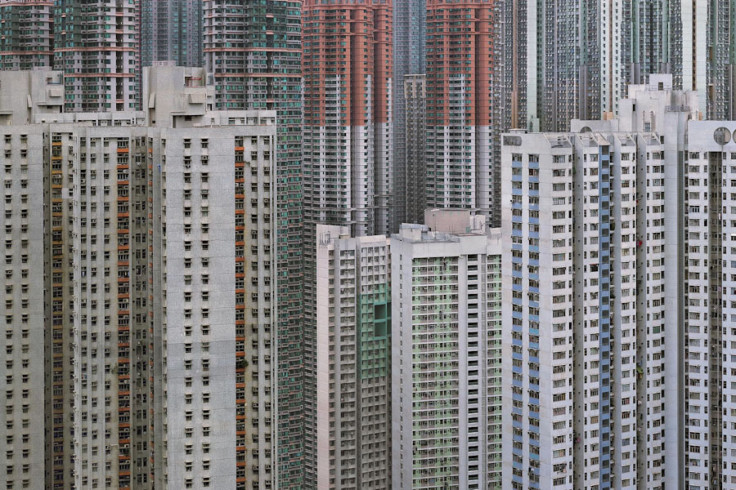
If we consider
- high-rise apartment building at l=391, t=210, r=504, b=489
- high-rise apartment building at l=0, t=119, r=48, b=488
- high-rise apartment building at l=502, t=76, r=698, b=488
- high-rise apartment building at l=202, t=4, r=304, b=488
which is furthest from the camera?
high-rise apartment building at l=202, t=4, r=304, b=488

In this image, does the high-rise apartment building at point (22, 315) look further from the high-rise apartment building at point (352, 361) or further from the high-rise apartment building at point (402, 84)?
the high-rise apartment building at point (402, 84)

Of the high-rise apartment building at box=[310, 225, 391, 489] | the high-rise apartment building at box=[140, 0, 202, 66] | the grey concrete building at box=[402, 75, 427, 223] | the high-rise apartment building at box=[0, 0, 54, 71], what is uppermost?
the high-rise apartment building at box=[140, 0, 202, 66]

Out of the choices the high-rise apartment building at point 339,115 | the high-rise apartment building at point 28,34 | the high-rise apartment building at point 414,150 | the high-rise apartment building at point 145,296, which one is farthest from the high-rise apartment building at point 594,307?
the high-rise apartment building at point 414,150

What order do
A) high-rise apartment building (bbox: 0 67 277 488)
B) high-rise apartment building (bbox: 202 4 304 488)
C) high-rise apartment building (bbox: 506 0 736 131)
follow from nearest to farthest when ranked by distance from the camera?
high-rise apartment building (bbox: 0 67 277 488) < high-rise apartment building (bbox: 202 4 304 488) < high-rise apartment building (bbox: 506 0 736 131)

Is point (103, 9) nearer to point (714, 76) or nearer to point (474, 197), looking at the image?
point (474, 197)

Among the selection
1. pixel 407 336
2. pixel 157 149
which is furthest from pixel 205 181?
pixel 407 336

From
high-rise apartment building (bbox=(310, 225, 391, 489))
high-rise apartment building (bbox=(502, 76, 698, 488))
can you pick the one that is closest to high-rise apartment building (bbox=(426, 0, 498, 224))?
high-rise apartment building (bbox=(310, 225, 391, 489))

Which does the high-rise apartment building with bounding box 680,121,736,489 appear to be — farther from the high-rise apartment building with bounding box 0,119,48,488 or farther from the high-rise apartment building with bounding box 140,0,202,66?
the high-rise apartment building with bounding box 140,0,202,66

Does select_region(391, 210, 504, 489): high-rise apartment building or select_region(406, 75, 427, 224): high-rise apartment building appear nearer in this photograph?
select_region(391, 210, 504, 489): high-rise apartment building
